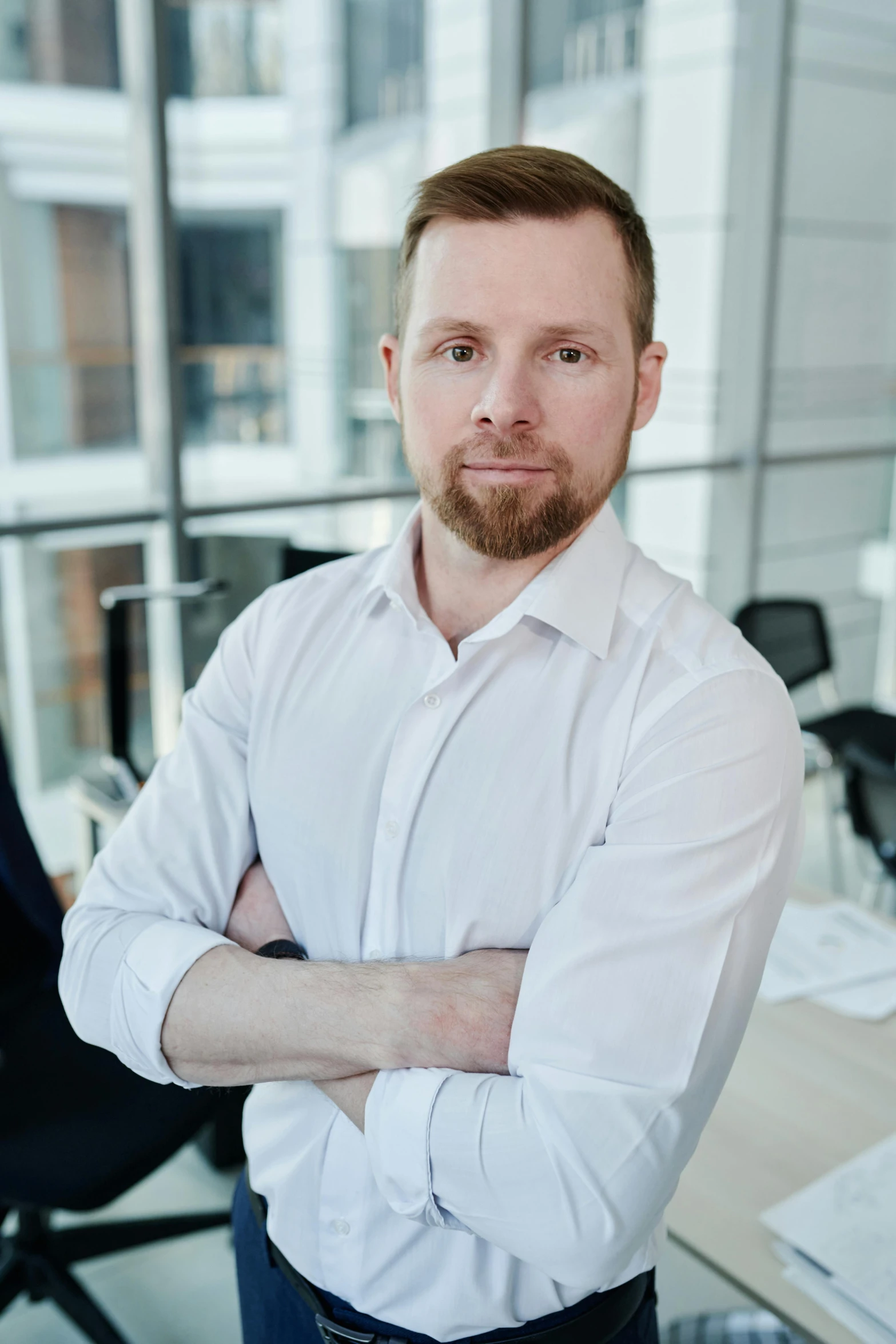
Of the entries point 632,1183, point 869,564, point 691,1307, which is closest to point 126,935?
point 632,1183

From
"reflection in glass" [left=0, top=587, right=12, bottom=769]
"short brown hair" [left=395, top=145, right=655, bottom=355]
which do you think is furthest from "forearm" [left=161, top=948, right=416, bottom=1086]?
"reflection in glass" [left=0, top=587, right=12, bottom=769]

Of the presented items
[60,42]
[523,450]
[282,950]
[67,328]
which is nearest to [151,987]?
[282,950]

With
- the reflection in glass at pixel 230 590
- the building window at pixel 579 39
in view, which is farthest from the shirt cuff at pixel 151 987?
the building window at pixel 579 39

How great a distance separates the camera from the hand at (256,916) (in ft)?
3.93

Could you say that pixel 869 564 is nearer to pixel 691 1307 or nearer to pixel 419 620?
pixel 691 1307

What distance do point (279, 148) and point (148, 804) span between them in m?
2.82

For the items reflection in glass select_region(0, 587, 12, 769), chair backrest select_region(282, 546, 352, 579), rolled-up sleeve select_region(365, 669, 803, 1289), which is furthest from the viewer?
reflection in glass select_region(0, 587, 12, 769)

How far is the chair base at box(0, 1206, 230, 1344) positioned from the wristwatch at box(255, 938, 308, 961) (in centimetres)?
115

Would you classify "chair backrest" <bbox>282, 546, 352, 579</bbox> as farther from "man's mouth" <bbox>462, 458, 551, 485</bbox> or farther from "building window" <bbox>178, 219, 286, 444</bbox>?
"man's mouth" <bbox>462, 458, 551, 485</bbox>

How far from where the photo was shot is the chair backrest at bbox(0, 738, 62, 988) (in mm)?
1941

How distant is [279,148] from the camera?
3.39 m

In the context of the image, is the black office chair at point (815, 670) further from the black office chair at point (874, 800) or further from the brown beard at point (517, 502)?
the brown beard at point (517, 502)

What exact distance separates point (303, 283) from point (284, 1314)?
308 centimetres

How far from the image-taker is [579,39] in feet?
12.9
